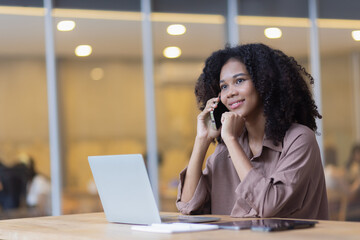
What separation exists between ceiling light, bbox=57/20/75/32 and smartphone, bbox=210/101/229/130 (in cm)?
385

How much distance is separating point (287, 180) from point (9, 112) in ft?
14.8

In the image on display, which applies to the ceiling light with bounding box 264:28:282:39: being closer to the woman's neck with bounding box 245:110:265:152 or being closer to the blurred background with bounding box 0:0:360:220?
the blurred background with bounding box 0:0:360:220

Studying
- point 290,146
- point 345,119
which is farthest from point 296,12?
point 290,146

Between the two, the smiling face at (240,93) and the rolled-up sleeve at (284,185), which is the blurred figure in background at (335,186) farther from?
the rolled-up sleeve at (284,185)

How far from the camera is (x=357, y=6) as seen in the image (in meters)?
6.53

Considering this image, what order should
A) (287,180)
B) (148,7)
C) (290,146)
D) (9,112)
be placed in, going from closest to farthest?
(287,180)
(290,146)
(9,112)
(148,7)

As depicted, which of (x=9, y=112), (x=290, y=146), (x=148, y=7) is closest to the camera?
(x=290, y=146)

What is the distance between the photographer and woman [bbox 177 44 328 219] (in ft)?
8.36

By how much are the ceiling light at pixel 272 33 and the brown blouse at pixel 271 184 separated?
425 centimetres

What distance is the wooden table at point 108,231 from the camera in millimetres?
1816

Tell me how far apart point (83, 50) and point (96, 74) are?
274mm

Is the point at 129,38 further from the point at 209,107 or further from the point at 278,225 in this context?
the point at 278,225

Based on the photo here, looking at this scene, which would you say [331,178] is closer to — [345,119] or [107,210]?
[345,119]

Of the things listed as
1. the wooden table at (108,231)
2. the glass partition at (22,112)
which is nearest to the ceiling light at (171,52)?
the glass partition at (22,112)
